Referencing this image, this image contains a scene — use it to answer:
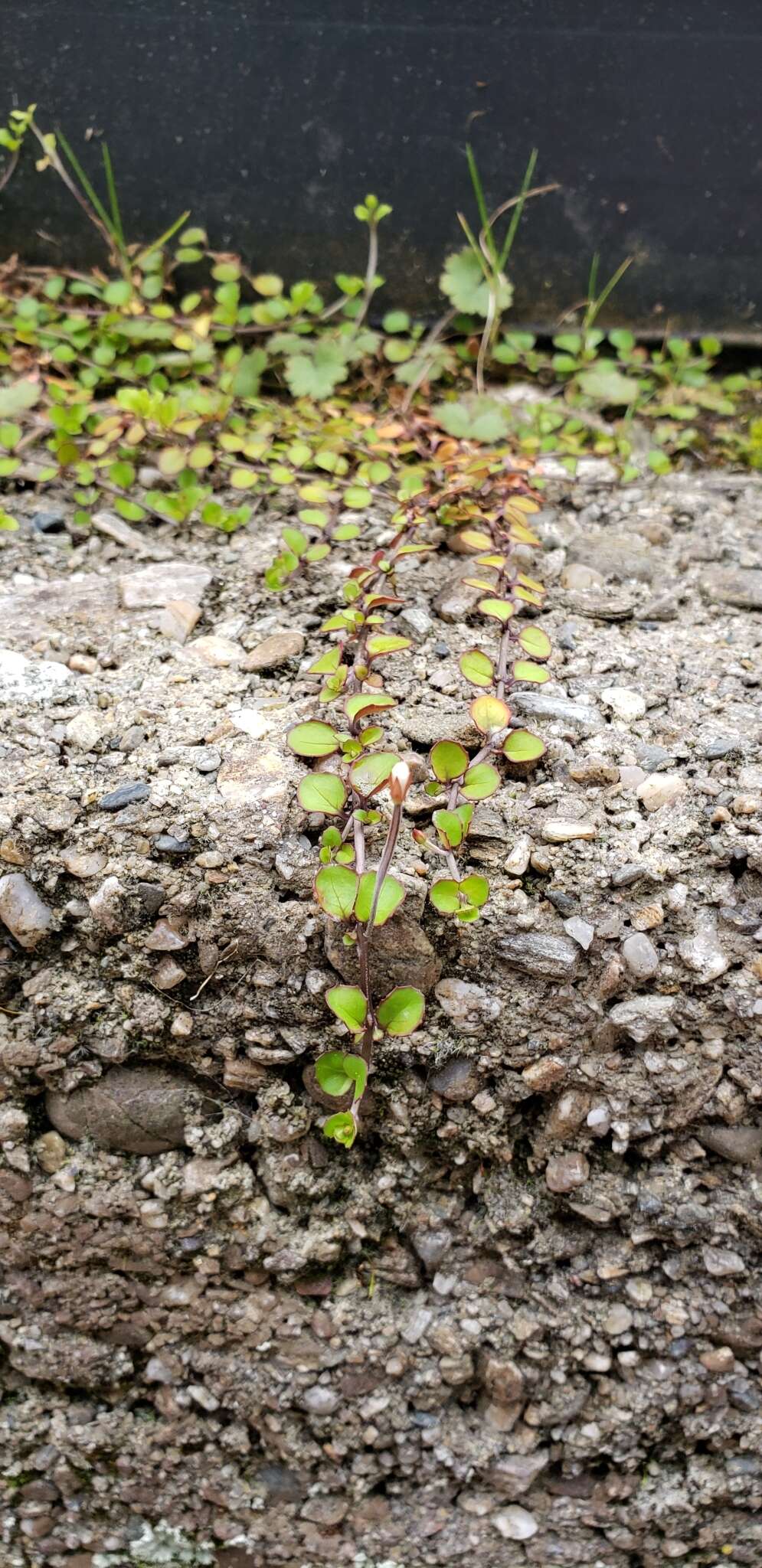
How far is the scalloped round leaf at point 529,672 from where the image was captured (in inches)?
65.1

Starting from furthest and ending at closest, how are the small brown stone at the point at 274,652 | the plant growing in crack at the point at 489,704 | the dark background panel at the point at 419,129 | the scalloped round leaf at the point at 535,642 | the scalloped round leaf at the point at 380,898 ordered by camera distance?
the dark background panel at the point at 419,129 < the small brown stone at the point at 274,652 < the scalloped round leaf at the point at 535,642 < the plant growing in crack at the point at 489,704 < the scalloped round leaf at the point at 380,898

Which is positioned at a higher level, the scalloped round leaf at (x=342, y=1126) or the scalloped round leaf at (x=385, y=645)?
the scalloped round leaf at (x=385, y=645)

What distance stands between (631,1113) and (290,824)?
64 cm

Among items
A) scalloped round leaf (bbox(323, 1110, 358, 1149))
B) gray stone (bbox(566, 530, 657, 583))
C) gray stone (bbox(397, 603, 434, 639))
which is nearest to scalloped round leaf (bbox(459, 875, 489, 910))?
scalloped round leaf (bbox(323, 1110, 358, 1149))

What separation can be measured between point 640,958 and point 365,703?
52 cm

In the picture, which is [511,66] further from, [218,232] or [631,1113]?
[631,1113]

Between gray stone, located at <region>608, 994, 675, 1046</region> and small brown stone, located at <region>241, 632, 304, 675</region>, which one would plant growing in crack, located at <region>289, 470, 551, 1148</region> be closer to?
small brown stone, located at <region>241, 632, 304, 675</region>

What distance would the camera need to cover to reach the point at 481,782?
5.04ft

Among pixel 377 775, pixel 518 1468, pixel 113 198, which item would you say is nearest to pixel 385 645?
pixel 377 775

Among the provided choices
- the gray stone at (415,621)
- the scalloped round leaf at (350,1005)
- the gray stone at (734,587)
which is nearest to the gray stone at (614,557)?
the gray stone at (734,587)

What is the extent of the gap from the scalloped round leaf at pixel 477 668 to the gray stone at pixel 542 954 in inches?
15.1

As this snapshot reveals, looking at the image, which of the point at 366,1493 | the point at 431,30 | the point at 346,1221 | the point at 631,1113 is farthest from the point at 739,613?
the point at 366,1493

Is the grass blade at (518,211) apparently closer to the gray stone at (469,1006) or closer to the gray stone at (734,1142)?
the gray stone at (469,1006)

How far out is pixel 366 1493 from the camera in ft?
5.53
